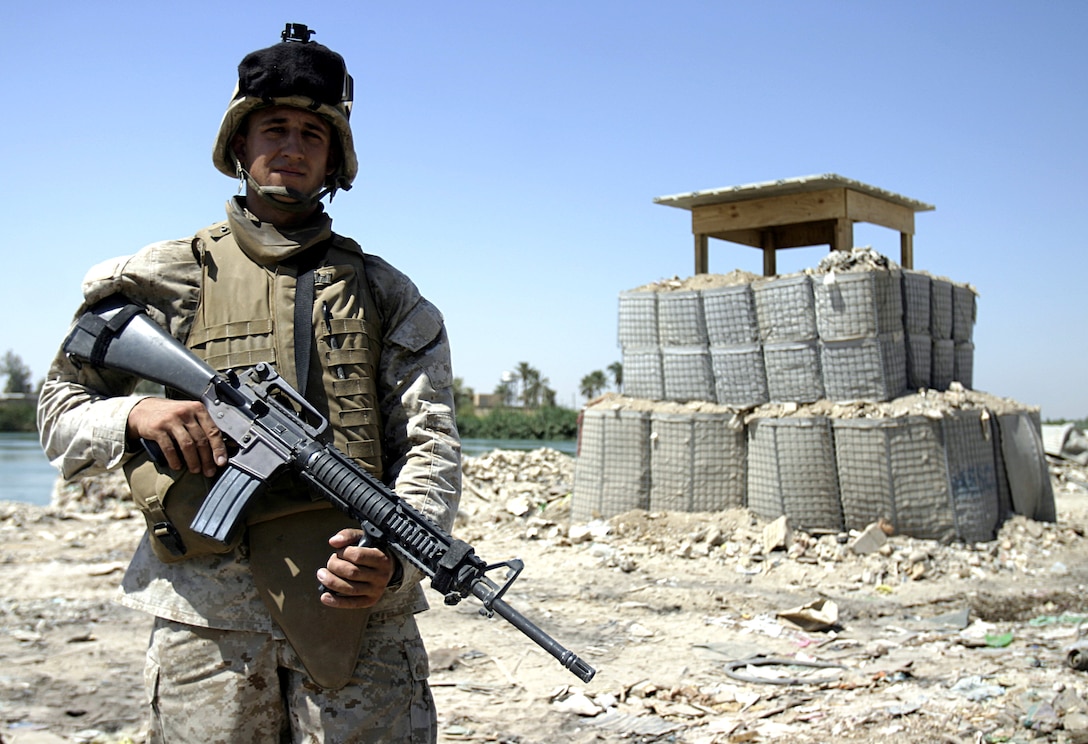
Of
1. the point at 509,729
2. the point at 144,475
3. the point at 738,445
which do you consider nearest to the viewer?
the point at 144,475

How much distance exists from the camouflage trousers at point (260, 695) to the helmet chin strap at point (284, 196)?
86 centimetres

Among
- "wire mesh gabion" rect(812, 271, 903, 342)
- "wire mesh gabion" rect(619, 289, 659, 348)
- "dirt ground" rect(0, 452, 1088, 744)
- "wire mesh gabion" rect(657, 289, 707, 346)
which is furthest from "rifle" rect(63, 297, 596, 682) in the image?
"wire mesh gabion" rect(619, 289, 659, 348)

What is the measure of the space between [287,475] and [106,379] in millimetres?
469

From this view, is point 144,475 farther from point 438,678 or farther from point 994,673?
point 994,673

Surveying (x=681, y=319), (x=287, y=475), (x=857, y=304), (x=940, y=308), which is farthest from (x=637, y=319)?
(x=287, y=475)

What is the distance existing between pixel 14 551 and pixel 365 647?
22.7 ft

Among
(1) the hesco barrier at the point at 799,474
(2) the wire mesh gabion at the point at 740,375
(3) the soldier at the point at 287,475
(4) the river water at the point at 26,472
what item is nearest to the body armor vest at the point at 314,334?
(3) the soldier at the point at 287,475

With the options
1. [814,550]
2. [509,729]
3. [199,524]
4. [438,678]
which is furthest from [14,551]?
[199,524]

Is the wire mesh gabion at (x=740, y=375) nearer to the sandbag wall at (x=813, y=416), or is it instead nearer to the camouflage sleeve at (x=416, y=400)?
the sandbag wall at (x=813, y=416)

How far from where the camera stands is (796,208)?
7.82 m

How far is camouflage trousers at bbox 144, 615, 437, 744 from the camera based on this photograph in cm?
167

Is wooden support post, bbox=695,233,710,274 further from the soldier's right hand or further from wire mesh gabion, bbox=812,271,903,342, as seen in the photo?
the soldier's right hand

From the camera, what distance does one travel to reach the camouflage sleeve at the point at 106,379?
1.73 meters

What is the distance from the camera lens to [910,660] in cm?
432
